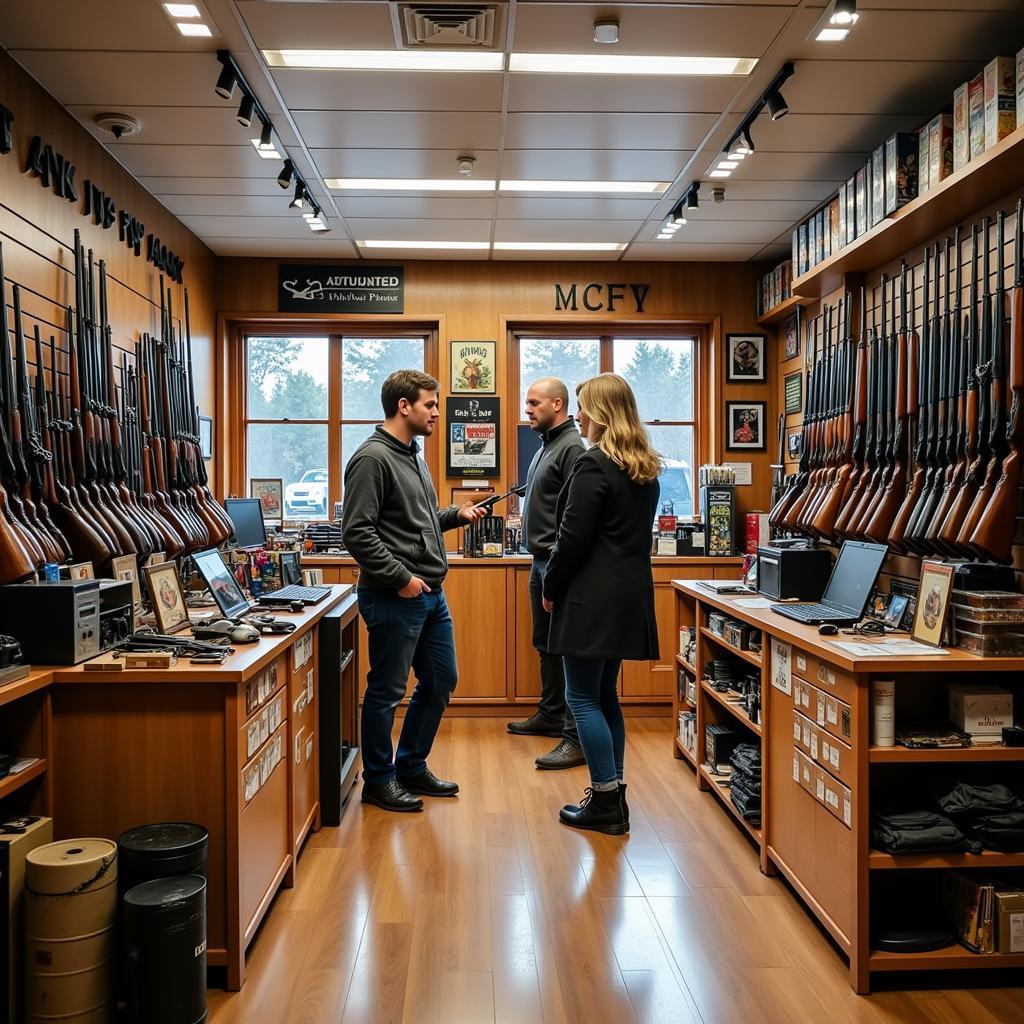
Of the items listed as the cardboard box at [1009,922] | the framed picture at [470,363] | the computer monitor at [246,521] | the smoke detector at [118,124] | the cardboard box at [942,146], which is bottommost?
the cardboard box at [1009,922]

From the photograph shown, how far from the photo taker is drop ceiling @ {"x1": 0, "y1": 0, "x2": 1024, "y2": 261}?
278cm

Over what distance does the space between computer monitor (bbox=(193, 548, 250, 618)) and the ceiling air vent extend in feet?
6.24

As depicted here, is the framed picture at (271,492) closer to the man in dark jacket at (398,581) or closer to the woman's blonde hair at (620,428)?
the man in dark jacket at (398,581)

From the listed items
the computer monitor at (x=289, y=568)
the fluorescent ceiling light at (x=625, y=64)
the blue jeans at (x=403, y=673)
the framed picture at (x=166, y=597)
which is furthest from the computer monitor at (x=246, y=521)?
the fluorescent ceiling light at (x=625, y=64)

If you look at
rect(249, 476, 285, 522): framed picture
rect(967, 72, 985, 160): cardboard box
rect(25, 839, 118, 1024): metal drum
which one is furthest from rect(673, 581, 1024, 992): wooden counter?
rect(249, 476, 285, 522): framed picture

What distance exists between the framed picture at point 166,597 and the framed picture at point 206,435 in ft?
7.40

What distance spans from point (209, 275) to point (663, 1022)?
494 cm

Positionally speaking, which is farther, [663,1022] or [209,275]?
[209,275]

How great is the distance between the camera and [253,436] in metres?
5.95

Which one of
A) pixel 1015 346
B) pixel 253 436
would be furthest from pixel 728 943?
pixel 253 436

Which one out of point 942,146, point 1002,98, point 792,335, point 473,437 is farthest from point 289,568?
point 792,335

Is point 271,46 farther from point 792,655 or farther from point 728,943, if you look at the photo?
point 728,943

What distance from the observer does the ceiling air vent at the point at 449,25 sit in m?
2.69

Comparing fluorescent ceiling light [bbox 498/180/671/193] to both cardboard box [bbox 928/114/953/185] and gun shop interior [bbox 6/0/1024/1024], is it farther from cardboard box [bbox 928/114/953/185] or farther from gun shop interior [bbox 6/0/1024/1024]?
cardboard box [bbox 928/114/953/185]
